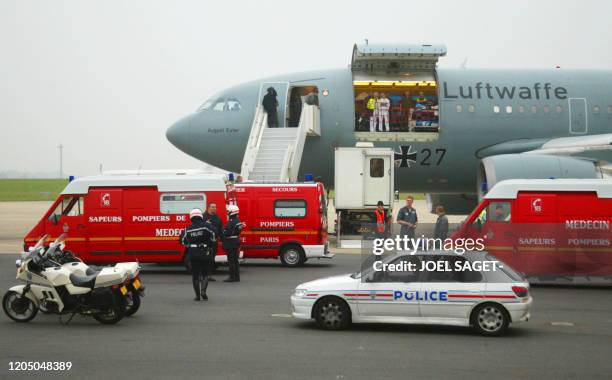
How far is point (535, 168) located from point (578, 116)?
5.42 meters

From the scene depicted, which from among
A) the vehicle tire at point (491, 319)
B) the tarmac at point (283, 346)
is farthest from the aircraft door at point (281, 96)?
the vehicle tire at point (491, 319)

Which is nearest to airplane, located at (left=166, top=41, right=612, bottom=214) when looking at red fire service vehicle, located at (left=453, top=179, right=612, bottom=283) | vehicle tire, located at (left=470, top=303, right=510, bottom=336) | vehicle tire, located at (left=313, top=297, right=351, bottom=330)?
red fire service vehicle, located at (left=453, top=179, right=612, bottom=283)

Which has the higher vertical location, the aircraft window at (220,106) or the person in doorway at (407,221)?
the aircraft window at (220,106)

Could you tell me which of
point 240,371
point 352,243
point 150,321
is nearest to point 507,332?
point 240,371

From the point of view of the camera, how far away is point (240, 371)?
369 inches

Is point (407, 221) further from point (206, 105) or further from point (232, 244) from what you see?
point (206, 105)

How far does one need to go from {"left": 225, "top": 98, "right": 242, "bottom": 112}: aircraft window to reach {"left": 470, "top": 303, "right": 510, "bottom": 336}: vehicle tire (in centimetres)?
1779

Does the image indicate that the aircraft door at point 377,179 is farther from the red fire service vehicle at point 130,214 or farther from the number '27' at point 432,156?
the red fire service vehicle at point 130,214

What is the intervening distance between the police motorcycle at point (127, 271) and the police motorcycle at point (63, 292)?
6.0 inches

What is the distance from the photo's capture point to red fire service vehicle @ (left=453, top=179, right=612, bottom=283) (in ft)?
56.2

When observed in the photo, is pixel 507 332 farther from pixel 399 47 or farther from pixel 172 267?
pixel 399 47

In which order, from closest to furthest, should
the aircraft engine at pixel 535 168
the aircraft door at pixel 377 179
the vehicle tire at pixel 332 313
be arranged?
the vehicle tire at pixel 332 313 < the aircraft engine at pixel 535 168 < the aircraft door at pixel 377 179

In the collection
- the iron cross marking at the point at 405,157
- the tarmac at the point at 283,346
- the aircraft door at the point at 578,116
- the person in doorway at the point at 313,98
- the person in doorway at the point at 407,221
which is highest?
the person in doorway at the point at 313,98

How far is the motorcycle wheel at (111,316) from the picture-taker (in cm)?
1242
